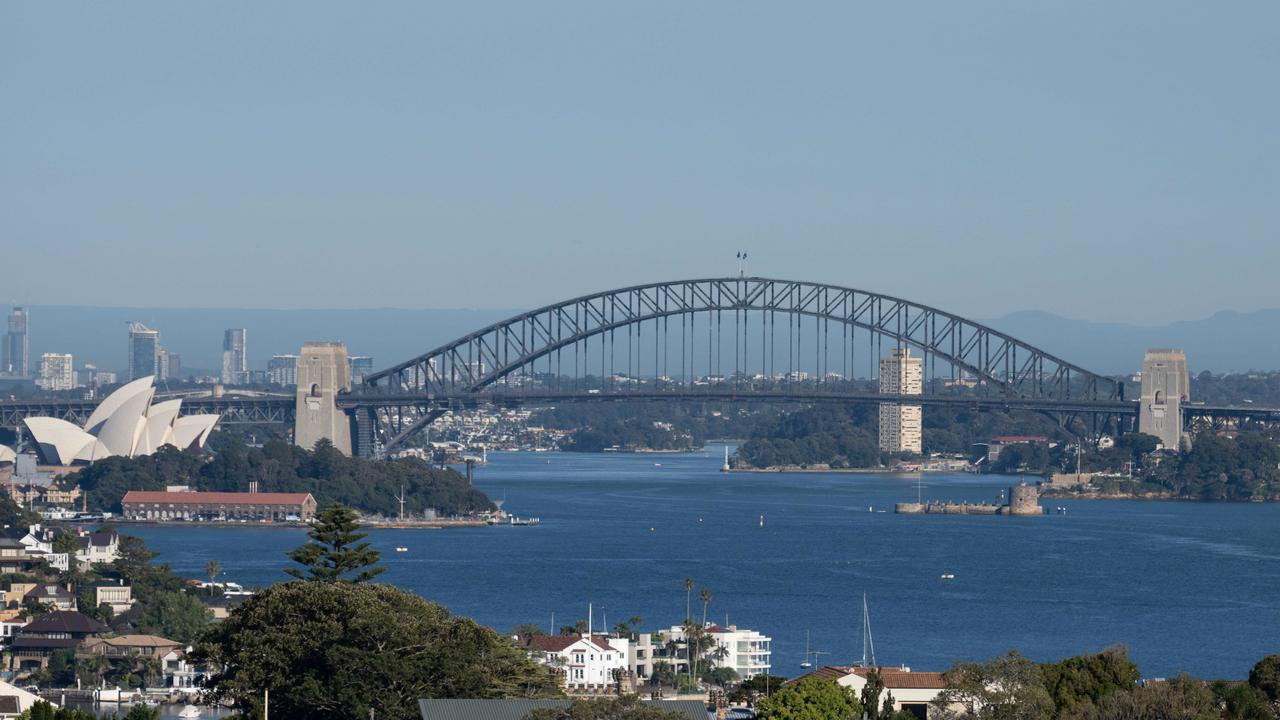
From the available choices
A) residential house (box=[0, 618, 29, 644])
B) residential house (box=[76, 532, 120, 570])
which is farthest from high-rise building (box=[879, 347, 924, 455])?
residential house (box=[0, 618, 29, 644])

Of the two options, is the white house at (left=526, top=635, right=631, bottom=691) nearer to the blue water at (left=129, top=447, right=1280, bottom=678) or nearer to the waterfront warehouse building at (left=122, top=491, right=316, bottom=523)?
the blue water at (left=129, top=447, right=1280, bottom=678)

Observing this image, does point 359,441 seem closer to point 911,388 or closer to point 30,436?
point 30,436

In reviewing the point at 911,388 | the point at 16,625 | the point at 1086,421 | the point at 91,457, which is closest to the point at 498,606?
the point at 16,625

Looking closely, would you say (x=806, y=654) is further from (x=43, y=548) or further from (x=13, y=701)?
(x=43, y=548)

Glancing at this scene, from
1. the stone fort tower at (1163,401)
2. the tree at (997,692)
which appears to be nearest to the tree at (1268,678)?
the tree at (997,692)

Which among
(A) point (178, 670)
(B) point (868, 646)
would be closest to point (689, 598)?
(B) point (868, 646)

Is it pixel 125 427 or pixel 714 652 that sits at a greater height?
pixel 125 427
